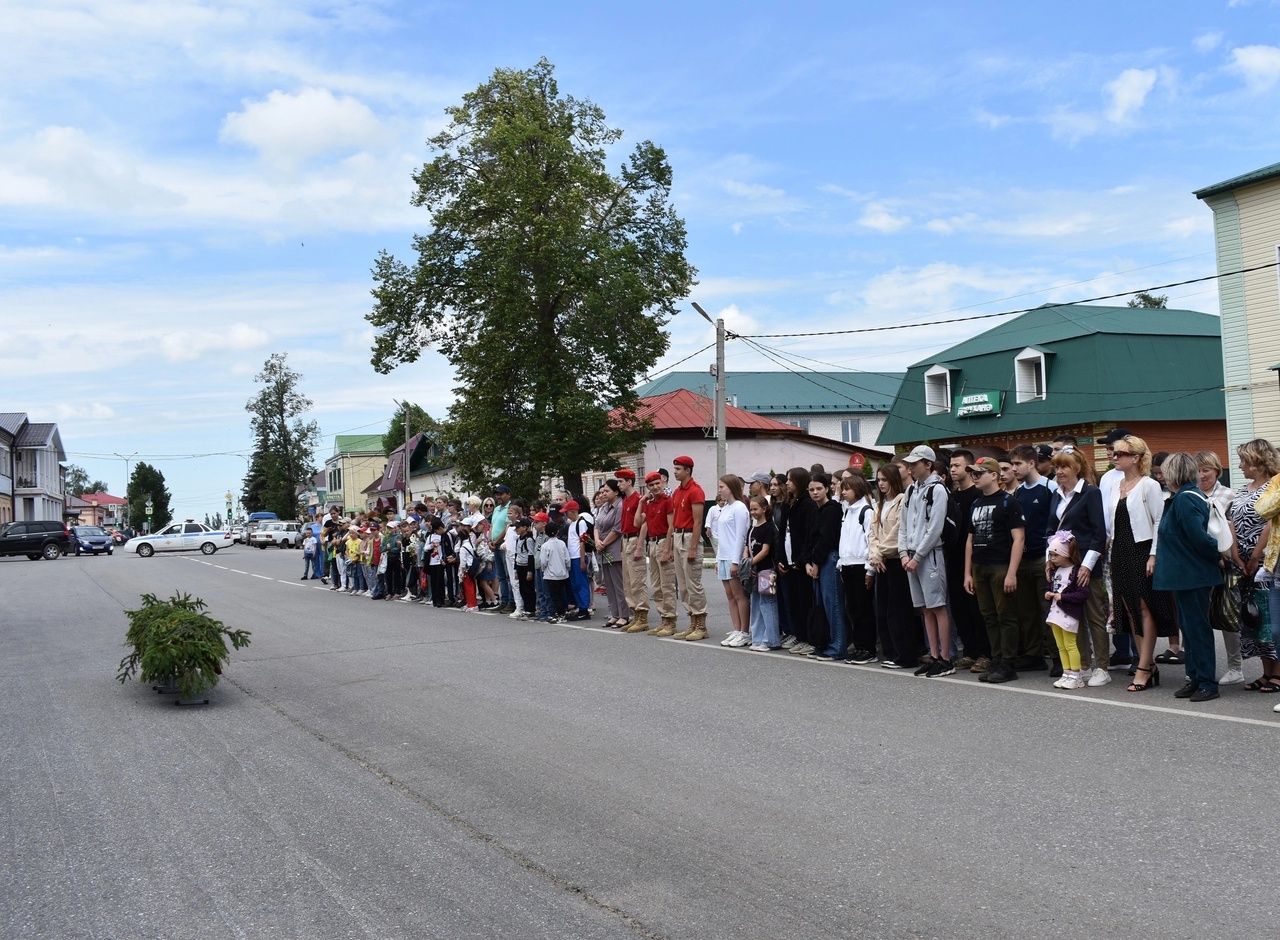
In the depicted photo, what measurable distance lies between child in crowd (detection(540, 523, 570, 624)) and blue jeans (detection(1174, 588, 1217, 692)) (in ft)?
30.1

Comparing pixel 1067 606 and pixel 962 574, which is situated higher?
pixel 962 574

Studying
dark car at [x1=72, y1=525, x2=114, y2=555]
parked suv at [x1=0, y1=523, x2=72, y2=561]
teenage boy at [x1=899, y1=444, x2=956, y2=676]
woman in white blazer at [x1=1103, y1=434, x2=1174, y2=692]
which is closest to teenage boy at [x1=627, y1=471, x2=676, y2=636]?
teenage boy at [x1=899, y1=444, x2=956, y2=676]

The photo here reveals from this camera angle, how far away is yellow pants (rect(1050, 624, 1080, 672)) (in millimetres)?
8711

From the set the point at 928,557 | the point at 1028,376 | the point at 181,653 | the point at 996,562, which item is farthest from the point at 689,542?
the point at 1028,376

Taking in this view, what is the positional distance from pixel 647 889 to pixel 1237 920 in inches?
88.0

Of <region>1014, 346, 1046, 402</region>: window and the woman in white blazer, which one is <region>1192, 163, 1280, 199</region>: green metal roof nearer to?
<region>1014, 346, 1046, 402</region>: window

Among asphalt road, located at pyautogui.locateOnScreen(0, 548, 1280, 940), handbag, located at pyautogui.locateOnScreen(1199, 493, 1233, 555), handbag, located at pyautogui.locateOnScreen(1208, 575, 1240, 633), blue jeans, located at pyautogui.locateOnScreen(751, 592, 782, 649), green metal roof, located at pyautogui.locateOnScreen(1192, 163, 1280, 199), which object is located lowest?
asphalt road, located at pyautogui.locateOnScreen(0, 548, 1280, 940)

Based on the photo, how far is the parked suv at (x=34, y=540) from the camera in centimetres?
5191

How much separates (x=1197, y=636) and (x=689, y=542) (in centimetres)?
625

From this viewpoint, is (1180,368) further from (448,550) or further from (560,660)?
(560,660)

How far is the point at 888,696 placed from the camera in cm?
869

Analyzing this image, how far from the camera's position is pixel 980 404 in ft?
130

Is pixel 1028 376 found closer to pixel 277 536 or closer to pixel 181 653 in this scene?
pixel 181 653

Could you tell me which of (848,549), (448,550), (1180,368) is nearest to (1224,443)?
(1180,368)
